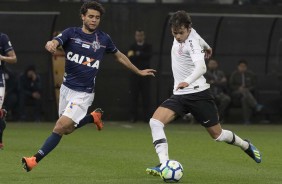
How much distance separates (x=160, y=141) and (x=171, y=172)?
0.61 meters

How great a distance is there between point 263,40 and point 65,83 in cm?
1424

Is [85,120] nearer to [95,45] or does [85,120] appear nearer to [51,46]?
[95,45]

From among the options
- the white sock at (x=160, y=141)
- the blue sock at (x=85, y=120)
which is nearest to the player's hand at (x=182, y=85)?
the white sock at (x=160, y=141)

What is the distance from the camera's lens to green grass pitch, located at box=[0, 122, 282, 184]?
11.2 metres

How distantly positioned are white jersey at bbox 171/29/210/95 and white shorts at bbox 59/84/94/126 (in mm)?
1150

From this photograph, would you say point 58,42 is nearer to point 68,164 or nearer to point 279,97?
point 68,164

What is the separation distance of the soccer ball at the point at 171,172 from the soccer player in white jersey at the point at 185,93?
0.28m

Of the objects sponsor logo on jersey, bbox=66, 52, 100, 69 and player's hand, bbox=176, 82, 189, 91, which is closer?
player's hand, bbox=176, 82, 189, 91

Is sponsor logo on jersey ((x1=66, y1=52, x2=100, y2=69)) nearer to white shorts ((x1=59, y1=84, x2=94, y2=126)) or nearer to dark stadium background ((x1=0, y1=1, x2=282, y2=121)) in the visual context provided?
white shorts ((x1=59, y1=84, x2=94, y2=126))

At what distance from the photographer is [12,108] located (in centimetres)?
2395

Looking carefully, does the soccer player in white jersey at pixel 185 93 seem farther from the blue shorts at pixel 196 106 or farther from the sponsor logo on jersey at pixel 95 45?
the sponsor logo on jersey at pixel 95 45

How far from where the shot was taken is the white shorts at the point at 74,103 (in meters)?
11.4

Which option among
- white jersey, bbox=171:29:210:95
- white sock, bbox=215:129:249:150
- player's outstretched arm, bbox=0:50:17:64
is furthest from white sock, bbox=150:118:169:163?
player's outstretched arm, bbox=0:50:17:64

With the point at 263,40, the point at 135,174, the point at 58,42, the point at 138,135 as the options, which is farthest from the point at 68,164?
the point at 263,40
